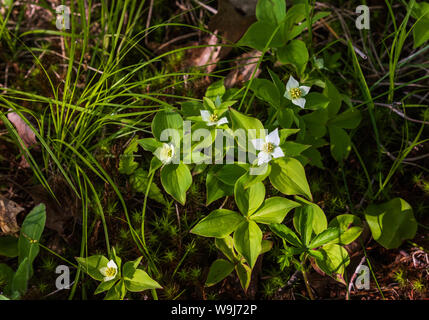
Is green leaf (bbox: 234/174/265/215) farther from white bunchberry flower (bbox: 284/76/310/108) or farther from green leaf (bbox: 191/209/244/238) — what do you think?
white bunchberry flower (bbox: 284/76/310/108)

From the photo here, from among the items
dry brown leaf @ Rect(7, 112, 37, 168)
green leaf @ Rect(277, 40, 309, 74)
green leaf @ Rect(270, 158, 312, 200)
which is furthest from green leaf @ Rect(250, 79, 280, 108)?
dry brown leaf @ Rect(7, 112, 37, 168)

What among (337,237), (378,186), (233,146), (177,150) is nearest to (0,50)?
(177,150)

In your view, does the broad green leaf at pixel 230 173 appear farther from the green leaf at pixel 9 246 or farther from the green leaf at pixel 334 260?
the green leaf at pixel 9 246

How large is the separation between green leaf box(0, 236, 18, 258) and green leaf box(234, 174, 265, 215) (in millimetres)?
1138

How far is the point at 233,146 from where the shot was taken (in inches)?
68.0

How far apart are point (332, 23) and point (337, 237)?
134 centimetres

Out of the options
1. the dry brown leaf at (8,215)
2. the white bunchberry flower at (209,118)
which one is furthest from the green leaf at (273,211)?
the dry brown leaf at (8,215)

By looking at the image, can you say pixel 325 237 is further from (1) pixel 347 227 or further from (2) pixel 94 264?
(2) pixel 94 264

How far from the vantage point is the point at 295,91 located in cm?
180

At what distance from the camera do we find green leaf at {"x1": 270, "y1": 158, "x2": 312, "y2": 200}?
5.46 feet

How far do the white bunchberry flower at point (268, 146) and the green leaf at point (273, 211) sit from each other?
0.67 ft

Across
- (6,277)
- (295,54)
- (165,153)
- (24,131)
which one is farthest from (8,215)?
(295,54)
